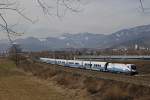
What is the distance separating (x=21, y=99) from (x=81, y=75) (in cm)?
1750

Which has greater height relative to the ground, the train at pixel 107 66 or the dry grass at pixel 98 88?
the train at pixel 107 66

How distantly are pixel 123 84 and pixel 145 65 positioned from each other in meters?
38.7

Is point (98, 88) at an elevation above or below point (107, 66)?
below

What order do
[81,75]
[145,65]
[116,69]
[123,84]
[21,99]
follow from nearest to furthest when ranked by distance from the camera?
[123,84]
[21,99]
[81,75]
[116,69]
[145,65]

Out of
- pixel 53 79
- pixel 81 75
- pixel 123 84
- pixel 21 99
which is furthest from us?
pixel 53 79

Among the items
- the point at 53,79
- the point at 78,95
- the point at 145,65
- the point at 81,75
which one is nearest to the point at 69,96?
the point at 78,95

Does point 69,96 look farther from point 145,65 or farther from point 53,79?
point 145,65

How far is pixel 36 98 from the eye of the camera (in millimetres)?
45656

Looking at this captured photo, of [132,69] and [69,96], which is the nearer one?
[69,96]

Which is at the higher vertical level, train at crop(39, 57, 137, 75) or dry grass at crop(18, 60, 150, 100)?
train at crop(39, 57, 137, 75)

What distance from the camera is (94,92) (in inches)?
1839

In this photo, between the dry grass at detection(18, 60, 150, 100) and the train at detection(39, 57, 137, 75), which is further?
the train at detection(39, 57, 137, 75)

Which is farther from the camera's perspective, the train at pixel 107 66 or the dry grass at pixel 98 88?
the train at pixel 107 66

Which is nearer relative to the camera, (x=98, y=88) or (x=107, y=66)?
(x=98, y=88)
